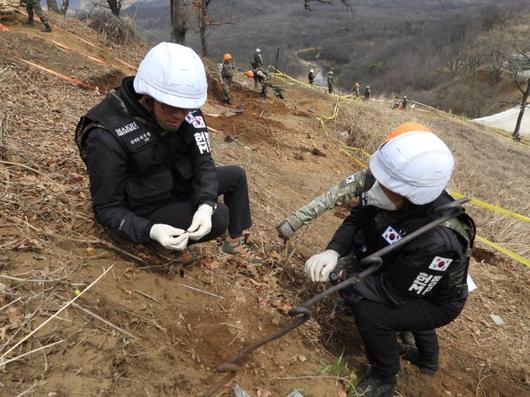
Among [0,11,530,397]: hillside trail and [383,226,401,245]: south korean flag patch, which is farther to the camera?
[383,226,401,245]: south korean flag patch

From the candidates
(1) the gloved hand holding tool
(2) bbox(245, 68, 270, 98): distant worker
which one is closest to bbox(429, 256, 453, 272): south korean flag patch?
(1) the gloved hand holding tool

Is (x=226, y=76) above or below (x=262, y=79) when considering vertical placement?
above

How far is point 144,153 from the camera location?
2.17 meters

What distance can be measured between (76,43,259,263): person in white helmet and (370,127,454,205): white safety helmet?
3.17ft

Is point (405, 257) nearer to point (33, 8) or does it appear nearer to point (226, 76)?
point (33, 8)

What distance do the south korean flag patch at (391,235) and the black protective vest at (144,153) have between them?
3.75 ft

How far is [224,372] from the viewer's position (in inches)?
75.8

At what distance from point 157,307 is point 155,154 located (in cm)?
77

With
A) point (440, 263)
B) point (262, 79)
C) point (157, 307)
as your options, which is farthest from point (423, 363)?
point (262, 79)

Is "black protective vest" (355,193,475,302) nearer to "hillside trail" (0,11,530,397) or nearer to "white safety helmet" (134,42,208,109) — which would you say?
"hillside trail" (0,11,530,397)

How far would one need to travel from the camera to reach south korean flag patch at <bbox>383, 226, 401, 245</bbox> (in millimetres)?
2266

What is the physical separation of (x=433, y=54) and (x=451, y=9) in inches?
1897

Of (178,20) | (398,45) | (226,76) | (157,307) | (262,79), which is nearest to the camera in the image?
(157,307)

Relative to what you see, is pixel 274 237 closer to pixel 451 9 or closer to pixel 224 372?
pixel 224 372
